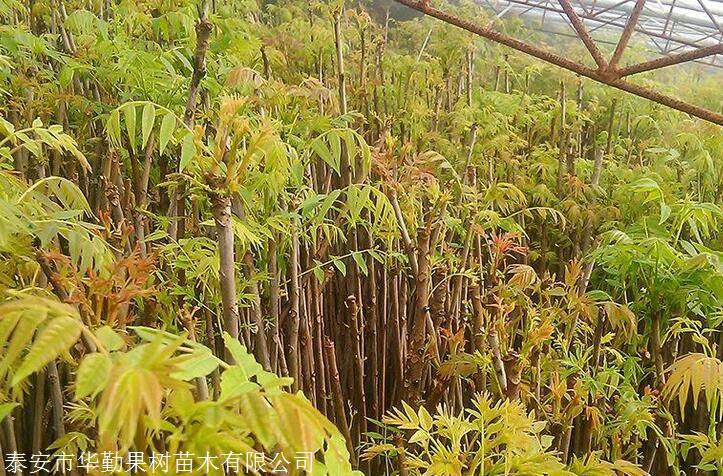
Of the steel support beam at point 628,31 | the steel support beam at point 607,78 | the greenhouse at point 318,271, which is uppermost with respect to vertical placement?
the steel support beam at point 628,31

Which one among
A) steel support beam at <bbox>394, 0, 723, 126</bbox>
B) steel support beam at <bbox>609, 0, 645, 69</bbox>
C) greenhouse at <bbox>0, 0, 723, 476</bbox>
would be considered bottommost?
greenhouse at <bbox>0, 0, 723, 476</bbox>

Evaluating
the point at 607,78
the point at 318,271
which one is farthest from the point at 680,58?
the point at 318,271

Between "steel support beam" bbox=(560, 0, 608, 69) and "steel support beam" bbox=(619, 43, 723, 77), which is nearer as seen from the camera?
"steel support beam" bbox=(619, 43, 723, 77)

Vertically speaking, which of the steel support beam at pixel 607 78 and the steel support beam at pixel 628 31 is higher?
the steel support beam at pixel 628 31

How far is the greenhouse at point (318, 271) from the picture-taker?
493 mm

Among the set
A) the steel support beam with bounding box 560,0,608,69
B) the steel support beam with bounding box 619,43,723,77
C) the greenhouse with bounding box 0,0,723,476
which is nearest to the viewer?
the greenhouse with bounding box 0,0,723,476

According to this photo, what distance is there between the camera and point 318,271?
3.59 feet

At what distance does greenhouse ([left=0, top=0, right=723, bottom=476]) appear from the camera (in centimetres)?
49

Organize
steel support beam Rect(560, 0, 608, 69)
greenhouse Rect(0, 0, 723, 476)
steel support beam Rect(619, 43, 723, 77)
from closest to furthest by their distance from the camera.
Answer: greenhouse Rect(0, 0, 723, 476) → steel support beam Rect(619, 43, 723, 77) → steel support beam Rect(560, 0, 608, 69)

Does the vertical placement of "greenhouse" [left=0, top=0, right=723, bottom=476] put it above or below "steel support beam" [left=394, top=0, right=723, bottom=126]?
below

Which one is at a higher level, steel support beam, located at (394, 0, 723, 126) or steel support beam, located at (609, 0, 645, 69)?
steel support beam, located at (609, 0, 645, 69)

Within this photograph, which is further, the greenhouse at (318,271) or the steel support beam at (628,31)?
the steel support beam at (628,31)

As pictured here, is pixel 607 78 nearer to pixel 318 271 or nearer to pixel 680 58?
pixel 680 58

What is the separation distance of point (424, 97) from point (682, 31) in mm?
3271
